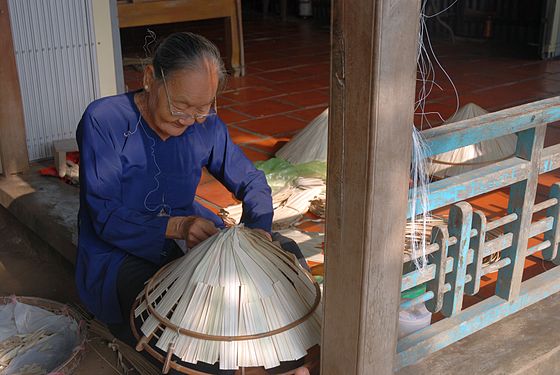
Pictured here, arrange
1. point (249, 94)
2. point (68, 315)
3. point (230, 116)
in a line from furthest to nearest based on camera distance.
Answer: point (249, 94), point (230, 116), point (68, 315)

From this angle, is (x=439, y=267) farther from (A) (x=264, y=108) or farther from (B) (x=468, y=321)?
(A) (x=264, y=108)

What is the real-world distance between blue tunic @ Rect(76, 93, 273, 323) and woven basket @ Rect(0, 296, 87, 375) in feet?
0.46

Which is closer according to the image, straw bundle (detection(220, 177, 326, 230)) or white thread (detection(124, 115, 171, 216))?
white thread (detection(124, 115, 171, 216))

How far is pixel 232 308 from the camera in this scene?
1.62m

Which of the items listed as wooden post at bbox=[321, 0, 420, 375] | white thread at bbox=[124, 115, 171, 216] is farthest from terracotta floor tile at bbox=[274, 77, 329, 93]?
wooden post at bbox=[321, 0, 420, 375]

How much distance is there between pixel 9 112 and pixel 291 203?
131 centimetres


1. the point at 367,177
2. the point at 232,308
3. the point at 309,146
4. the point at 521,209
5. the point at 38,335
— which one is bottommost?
the point at 38,335

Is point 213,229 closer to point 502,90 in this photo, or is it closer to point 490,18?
point 502,90

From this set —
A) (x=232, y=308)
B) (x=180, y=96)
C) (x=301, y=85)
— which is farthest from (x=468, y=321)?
(x=301, y=85)

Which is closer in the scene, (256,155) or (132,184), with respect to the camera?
(132,184)

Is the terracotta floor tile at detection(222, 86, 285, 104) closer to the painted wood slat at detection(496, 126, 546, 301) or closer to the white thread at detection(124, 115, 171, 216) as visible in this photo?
the white thread at detection(124, 115, 171, 216)

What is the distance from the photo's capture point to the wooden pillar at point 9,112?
3092 millimetres

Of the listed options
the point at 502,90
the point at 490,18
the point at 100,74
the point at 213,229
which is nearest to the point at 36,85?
the point at 100,74

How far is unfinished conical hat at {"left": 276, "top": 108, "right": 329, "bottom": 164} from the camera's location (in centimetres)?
367
